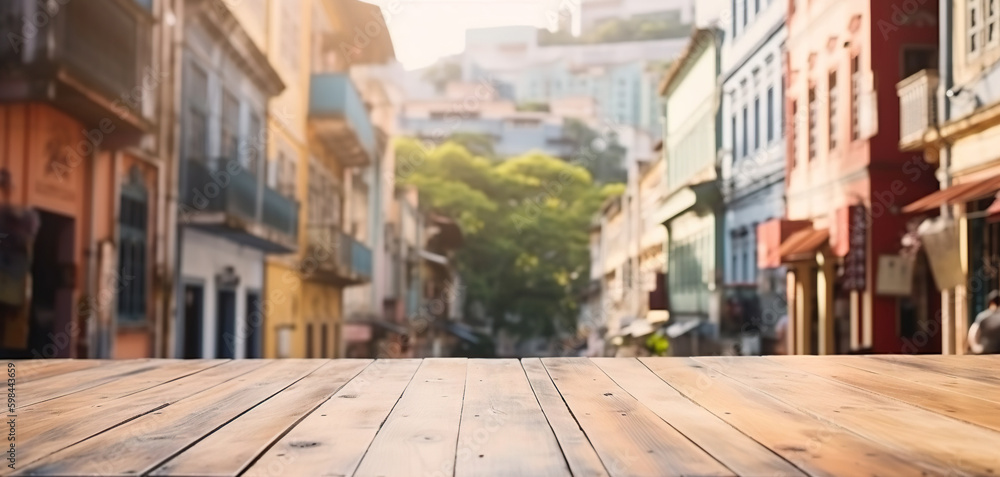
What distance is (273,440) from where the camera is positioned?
1.43 m

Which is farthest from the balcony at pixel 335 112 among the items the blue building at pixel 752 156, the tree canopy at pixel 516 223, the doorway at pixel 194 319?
the tree canopy at pixel 516 223

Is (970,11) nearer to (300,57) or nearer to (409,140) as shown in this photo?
(300,57)

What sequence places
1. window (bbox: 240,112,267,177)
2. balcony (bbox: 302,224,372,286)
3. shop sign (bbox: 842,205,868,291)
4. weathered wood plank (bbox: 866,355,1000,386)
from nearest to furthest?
weathered wood plank (bbox: 866,355,1000,386), shop sign (bbox: 842,205,868,291), window (bbox: 240,112,267,177), balcony (bbox: 302,224,372,286)

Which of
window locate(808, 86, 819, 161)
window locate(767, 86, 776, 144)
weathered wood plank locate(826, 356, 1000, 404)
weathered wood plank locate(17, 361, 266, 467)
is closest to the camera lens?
weathered wood plank locate(17, 361, 266, 467)

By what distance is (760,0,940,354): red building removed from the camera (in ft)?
24.3

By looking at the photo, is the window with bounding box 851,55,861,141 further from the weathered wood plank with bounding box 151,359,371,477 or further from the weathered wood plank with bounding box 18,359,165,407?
the weathered wood plank with bounding box 151,359,371,477

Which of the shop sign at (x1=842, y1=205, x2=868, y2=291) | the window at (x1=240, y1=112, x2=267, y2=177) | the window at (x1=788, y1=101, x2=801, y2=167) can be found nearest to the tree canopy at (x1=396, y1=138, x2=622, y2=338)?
the window at (x1=240, y1=112, x2=267, y2=177)

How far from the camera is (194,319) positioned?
8.38m

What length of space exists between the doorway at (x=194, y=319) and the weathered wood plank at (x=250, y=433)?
6.34 m

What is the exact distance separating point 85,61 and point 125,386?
4101 mm

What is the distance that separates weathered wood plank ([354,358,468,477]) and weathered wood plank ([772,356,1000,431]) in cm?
79

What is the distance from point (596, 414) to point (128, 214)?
5.95 m

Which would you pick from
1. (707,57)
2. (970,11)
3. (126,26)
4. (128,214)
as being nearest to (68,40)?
(126,26)

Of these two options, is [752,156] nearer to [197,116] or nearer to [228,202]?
[228,202]
